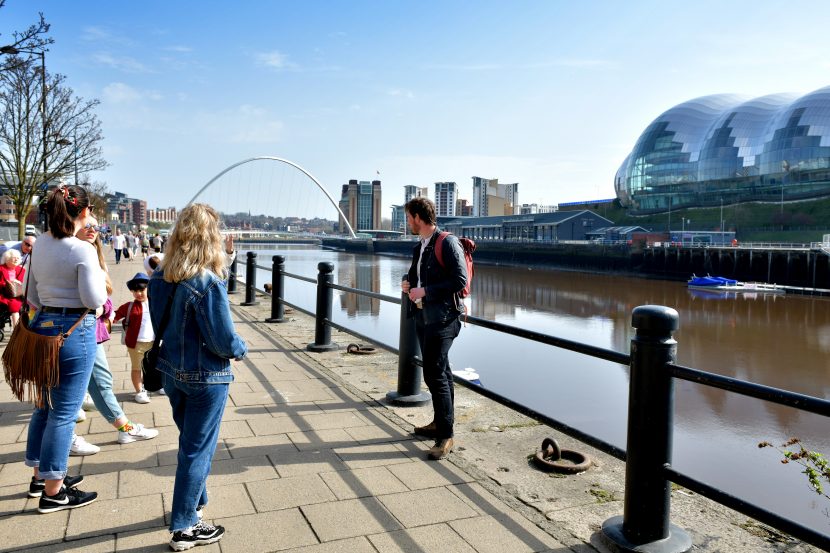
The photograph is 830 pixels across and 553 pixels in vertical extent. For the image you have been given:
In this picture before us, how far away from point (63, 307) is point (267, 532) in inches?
63.9

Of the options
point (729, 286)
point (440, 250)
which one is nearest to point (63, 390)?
point (440, 250)

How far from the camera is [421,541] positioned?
10.7 feet

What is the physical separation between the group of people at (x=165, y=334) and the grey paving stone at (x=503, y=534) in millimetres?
1262

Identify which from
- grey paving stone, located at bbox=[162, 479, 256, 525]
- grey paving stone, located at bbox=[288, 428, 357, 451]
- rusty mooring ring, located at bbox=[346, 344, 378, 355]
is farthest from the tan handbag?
rusty mooring ring, located at bbox=[346, 344, 378, 355]

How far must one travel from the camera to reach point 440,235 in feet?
15.0

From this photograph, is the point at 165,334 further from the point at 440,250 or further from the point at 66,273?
the point at 440,250

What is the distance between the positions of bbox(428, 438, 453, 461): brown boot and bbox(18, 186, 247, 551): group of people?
1599 millimetres

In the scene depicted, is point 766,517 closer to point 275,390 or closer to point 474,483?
point 474,483

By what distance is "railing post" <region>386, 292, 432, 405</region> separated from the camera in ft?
19.5

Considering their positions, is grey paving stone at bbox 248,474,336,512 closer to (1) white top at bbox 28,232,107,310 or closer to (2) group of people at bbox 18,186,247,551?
(2) group of people at bbox 18,186,247,551

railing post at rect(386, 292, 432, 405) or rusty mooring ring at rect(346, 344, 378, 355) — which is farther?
rusty mooring ring at rect(346, 344, 378, 355)

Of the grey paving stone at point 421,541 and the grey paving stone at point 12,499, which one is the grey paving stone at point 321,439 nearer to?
the grey paving stone at point 421,541

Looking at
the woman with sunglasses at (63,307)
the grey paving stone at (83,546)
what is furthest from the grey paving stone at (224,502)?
the woman with sunglasses at (63,307)

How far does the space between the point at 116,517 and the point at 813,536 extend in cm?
327
